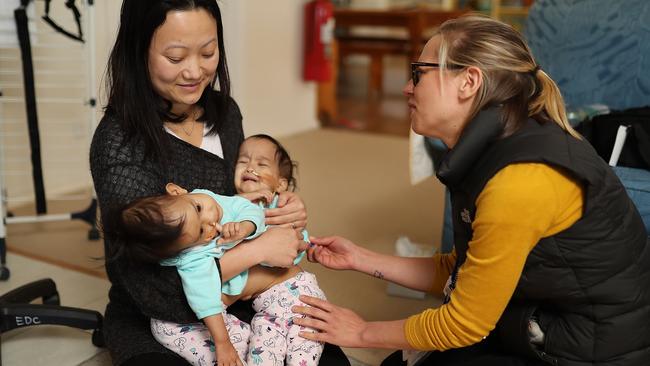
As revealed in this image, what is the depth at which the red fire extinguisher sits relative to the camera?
14.6 feet

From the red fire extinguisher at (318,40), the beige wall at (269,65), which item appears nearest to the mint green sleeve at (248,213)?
the beige wall at (269,65)

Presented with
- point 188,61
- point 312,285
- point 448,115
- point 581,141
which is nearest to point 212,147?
point 188,61

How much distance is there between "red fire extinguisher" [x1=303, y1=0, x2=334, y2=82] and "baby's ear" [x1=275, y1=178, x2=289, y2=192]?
307 centimetres

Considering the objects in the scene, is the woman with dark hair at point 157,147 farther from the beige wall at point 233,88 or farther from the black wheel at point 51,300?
the beige wall at point 233,88

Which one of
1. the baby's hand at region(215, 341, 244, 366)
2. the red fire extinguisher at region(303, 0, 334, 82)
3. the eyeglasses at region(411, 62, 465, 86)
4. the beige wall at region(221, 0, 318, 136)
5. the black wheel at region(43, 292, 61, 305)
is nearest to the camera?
the eyeglasses at region(411, 62, 465, 86)

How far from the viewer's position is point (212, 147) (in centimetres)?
151

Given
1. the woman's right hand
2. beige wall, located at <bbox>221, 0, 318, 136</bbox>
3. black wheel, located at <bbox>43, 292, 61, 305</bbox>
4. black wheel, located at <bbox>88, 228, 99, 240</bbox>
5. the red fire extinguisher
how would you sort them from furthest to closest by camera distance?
the red fire extinguisher → beige wall, located at <bbox>221, 0, 318, 136</bbox> → black wheel, located at <bbox>88, 228, 99, 240</bbox> → black wheel, located at <bbox>43, 292, 61, 305</bbox> → the woman's right hand

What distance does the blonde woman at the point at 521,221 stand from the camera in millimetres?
1026

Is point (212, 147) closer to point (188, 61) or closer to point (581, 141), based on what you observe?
point (188, 61)

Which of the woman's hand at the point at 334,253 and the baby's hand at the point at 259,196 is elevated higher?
the baby's hand at the point at 259,196

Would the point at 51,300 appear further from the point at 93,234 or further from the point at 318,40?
the point at 318,40

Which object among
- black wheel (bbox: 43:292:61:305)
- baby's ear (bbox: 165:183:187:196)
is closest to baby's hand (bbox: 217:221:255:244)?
baby's ear (bbox: 165:183:187:196)

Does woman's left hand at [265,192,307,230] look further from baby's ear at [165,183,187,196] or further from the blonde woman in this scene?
the blonde woman

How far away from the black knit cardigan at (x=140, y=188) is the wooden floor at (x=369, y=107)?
334cm
